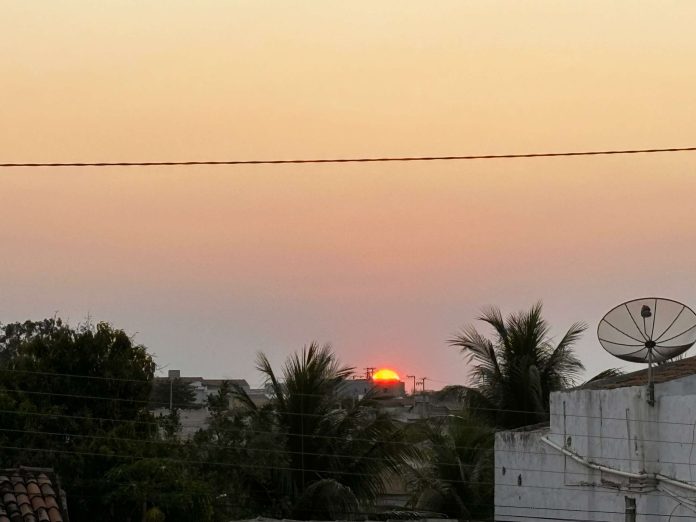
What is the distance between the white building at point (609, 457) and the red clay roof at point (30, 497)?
330 inches

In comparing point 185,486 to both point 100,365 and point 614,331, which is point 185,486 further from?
point 614,331

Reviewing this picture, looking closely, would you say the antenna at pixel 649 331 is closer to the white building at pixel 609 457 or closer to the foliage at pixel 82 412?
the white building at pixel 609 457

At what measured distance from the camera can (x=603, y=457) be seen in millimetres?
19344

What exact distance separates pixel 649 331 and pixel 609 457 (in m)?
2.18

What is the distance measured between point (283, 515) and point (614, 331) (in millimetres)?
12739

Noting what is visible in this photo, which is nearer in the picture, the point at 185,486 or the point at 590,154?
the point at 590,154

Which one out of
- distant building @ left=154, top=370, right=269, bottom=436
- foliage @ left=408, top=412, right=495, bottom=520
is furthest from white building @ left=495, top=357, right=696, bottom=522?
distant building @ left=154, top=370, right=269, bottom=436

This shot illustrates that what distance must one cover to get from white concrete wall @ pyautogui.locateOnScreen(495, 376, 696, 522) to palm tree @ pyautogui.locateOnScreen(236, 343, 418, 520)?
6.96 metres

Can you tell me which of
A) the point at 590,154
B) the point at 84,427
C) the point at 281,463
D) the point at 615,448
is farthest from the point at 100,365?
the point at 590,154

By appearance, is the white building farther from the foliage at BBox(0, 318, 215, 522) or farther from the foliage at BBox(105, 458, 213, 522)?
the foliage at BBox(0, 318, 215, 522)

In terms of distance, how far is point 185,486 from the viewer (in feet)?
81.9

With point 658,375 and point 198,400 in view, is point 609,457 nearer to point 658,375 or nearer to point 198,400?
point 658,375

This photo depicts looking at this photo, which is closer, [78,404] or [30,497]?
[30,497]

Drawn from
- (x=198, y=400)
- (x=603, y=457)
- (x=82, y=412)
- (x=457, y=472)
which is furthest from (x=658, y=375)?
(x=198, y=400)
